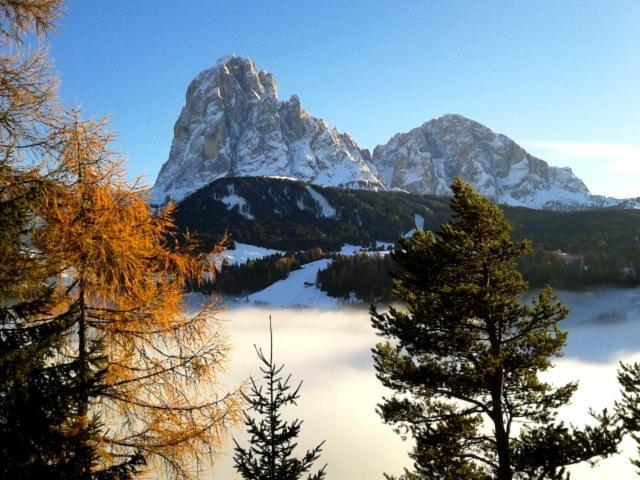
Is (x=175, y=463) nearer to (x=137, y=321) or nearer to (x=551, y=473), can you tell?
(x=137, y=321)

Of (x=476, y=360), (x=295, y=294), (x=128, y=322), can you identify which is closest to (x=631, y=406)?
(x=476, y=360)

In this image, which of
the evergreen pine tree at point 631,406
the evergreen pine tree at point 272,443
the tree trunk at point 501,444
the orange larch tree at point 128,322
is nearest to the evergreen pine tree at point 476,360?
the tree trunk at point 501,444

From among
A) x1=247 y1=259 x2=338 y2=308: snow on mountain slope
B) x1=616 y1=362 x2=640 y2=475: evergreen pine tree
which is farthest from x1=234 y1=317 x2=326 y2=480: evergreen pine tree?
x1=247 y1=259 x2=338 y2=308: snow on mountain slope

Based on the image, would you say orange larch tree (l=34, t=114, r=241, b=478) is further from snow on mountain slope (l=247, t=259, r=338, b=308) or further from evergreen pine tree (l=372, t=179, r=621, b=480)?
snow on mountain slope (l=247, t=259, r=338, b=308)

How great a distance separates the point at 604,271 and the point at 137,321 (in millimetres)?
191907

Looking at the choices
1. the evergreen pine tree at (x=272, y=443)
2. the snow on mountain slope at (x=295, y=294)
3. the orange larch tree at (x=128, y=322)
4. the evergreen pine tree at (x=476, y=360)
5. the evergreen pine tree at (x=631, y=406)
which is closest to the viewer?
the orange larch tree at (x=128, y=322)

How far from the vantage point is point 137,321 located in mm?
7406

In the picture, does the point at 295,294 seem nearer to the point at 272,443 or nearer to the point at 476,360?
the point at 476,360

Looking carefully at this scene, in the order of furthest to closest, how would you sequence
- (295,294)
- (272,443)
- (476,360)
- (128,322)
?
(295,294) → (476,360) → (272,443) → (128,322)

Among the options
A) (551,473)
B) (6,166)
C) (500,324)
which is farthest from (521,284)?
(6,166)

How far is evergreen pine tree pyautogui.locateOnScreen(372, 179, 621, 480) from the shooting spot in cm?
1169

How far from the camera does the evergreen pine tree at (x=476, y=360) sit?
38.3 feet

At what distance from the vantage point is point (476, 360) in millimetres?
11984

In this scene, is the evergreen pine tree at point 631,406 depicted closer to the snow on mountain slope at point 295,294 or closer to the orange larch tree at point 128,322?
the orange larch tree at point 128,322
